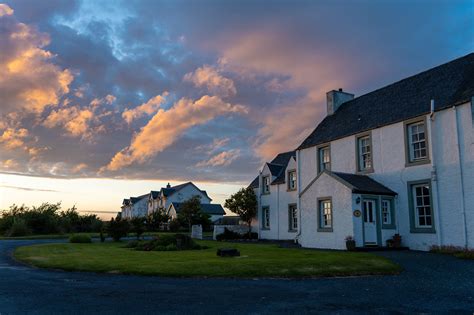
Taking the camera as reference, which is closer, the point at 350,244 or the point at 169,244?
Result: the point at 350,244

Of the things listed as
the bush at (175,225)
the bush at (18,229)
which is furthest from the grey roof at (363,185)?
the bush at (18,229)

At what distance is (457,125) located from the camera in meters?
18.8

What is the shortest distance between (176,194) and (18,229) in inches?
1421

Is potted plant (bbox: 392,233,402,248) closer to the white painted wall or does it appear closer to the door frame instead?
the white painted wall

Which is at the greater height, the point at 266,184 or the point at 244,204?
the point at 266,184

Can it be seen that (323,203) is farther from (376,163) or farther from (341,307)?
(341,307)

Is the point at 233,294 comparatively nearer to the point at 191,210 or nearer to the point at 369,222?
the point at 369,222

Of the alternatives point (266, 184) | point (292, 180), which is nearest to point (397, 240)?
point (292, 180)

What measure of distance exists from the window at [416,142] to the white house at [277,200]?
12.2 metres

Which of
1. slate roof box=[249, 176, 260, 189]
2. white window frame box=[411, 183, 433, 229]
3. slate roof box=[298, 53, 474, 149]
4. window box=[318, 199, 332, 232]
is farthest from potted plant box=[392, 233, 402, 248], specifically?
slate roof box=[249, 176, 260, 189]

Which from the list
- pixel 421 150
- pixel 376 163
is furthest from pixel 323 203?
pixel 421 150

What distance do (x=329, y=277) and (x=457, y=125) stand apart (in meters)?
11.6

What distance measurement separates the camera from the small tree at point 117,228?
31.2 m

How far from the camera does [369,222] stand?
21.1m
